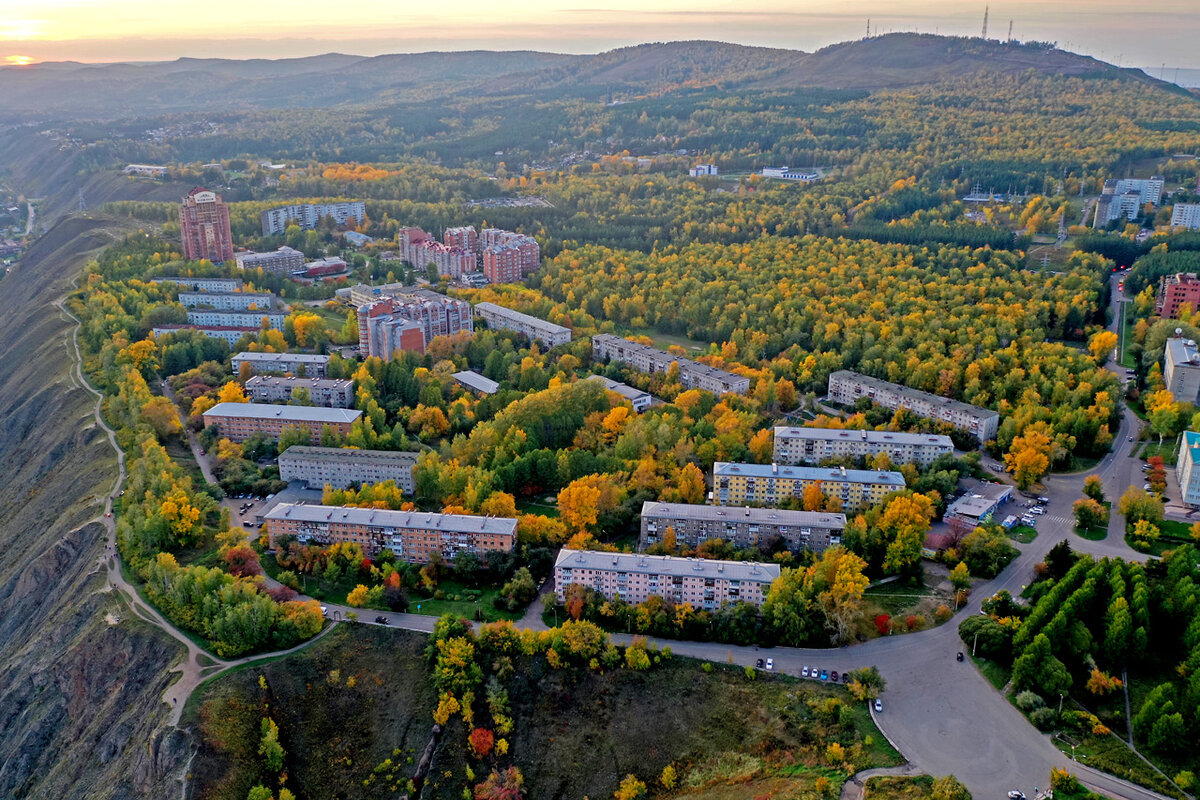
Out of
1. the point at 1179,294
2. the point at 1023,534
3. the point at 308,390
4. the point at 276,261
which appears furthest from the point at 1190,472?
the point at 276,261

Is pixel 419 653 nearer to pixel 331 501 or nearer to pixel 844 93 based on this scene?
pixel 331 501

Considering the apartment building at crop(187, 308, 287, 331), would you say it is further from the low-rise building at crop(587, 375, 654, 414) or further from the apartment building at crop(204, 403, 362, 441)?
A: the low-rise building at crop(587, 375, 654, 414)

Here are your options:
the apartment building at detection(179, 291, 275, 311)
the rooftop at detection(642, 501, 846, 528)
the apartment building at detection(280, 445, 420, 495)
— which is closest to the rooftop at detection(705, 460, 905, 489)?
the rooftop at detection(642, 501, 846, 528)

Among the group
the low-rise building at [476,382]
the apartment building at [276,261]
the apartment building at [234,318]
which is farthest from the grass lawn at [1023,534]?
the apartment building at [276,261]

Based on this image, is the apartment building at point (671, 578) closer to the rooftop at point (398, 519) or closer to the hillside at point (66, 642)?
the rooftop at point (398, 519)

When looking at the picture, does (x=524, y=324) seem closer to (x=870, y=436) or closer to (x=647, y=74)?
(x=870, y=436)

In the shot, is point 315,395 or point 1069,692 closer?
point 1069,692

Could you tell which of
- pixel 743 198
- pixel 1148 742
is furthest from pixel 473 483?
pixel 743 198

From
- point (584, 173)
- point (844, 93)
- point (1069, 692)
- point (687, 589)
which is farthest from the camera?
point (844, 93)
